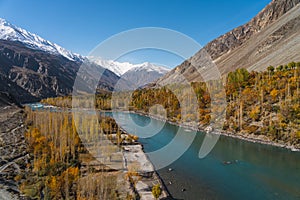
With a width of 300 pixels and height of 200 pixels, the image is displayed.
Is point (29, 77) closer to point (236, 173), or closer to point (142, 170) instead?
point (142, 170)

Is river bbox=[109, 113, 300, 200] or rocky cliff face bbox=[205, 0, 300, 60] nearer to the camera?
river bbox=[109, 113, 300, 200]

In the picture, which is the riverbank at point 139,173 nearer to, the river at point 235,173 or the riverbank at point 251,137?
the river at point 235,173

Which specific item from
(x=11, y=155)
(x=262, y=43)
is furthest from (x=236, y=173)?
(x=262, y=43)

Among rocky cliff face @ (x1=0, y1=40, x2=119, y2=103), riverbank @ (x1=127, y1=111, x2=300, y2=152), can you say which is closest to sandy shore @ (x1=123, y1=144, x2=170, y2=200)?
riverbank @ (x1=127, y1=111, x2=300, y2=152)

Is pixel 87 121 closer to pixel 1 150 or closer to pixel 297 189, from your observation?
pixel 1 150

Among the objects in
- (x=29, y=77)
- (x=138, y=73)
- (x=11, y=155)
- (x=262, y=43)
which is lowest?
(x=11, y=155)

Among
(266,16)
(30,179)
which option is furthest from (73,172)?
(266,16)

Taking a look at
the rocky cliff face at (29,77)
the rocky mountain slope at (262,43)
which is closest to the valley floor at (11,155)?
the rocky mountain slope at (262,43)

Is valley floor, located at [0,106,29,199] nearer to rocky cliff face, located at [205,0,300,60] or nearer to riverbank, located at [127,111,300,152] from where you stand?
riverbank, located at [127,111,300,152]
